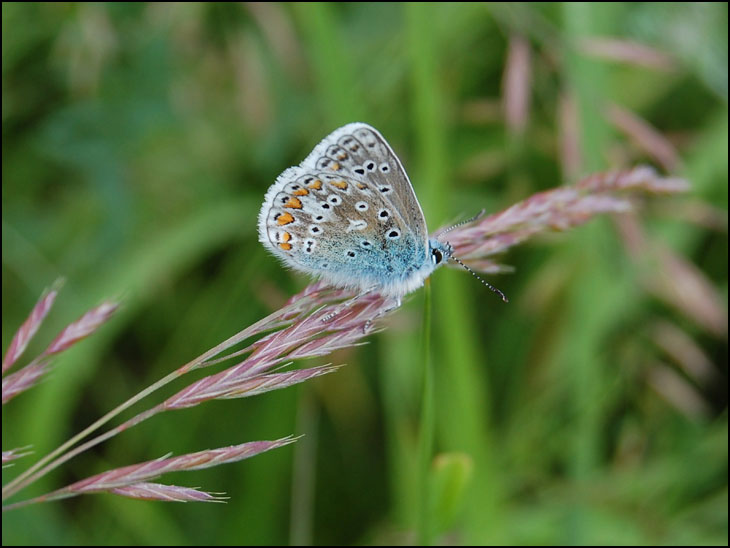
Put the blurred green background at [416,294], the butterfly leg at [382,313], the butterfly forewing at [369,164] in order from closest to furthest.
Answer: the butterfly leg at [382,313]
the butterfly forewing at [369,164]
the blurred green background at [416,294]

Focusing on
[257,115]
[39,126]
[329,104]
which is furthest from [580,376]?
[39,126]

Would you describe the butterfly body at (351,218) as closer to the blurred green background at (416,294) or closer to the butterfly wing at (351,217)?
the butterfly wing at (351,217)

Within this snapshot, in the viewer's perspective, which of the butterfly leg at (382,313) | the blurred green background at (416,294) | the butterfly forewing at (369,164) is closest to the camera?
the butterfly leg at (382,313)

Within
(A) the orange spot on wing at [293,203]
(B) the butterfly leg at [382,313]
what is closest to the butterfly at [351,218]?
(A) the orange spot on wing at [293,203]

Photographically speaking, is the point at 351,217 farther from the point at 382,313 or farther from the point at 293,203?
the point at 382,313

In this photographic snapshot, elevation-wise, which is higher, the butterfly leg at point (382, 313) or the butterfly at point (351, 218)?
the butterfly at point (351, 218)

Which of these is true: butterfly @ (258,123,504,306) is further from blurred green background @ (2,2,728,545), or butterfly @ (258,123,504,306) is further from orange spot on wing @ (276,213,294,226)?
blurred green background @ (2,2,728,545)

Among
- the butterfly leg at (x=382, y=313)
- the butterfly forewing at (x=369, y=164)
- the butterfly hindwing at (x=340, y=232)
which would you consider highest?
the butterfly forewing at (x=369, y=164)
